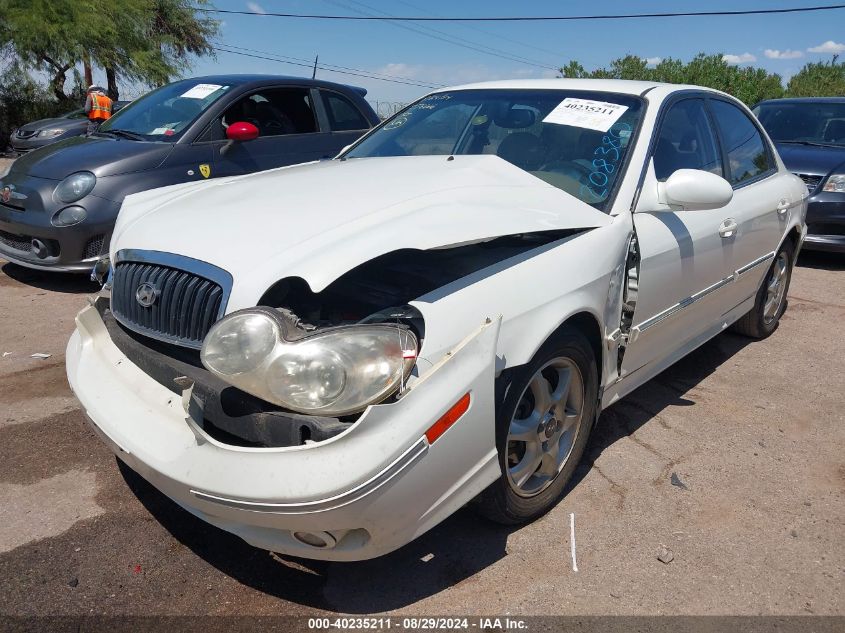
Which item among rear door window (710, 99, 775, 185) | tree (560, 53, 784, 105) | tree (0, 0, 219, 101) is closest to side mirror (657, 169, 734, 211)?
rear door window (710, 99, 775, 185)

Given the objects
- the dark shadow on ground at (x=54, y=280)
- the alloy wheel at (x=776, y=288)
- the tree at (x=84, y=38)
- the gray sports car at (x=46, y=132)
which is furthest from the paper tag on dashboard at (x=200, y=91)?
the tree at (x=84, y=38)

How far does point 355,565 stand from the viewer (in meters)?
2.50

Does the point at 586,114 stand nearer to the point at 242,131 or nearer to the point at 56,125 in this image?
the point at 242,131

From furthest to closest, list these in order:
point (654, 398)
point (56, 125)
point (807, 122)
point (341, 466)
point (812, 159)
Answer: point (56, 125)
point (807, 122)
point (812, 159)
point (654, 398)
point (341, 466)

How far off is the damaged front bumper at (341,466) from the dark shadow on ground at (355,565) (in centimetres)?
33

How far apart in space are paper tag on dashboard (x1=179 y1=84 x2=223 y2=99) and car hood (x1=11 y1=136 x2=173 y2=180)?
2.23ft

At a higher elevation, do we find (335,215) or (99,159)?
(335,215)

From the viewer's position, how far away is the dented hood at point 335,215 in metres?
2.18

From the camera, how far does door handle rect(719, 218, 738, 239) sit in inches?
139

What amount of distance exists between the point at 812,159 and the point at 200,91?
6.24 metres

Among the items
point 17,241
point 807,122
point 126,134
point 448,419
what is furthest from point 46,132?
point 448,419

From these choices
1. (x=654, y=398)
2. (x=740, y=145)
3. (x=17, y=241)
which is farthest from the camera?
(x=17, y=241)

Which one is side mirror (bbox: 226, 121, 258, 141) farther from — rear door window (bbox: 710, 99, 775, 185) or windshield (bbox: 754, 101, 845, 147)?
windshield (bbox: 754, 101, 845, 147)

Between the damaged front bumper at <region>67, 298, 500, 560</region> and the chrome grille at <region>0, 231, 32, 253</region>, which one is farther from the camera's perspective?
the chrome grille at <region>0, 231, 32, 253</region>
